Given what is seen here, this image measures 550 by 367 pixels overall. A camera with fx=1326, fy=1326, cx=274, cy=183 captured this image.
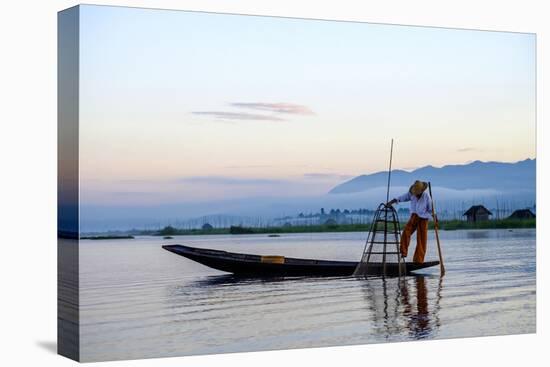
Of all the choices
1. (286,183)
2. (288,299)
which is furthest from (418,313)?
(286,183)

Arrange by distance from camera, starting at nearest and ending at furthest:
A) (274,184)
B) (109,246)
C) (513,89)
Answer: (109,246), (274,184), (513,89)

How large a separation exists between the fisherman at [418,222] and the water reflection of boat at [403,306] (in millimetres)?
311

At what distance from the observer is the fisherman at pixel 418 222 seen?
15.2m

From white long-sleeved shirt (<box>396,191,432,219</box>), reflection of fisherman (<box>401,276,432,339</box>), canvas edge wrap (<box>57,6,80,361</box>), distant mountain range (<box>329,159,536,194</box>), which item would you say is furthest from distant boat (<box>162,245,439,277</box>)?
canvas edge wrap (<box>57,6,80,361</box>)

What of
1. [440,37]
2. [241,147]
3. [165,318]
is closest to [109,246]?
[165,318]

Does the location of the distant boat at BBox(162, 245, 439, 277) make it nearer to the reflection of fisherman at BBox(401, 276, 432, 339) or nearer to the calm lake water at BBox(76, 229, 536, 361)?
the calm lake water at BBox(76, 229, 536, 361)

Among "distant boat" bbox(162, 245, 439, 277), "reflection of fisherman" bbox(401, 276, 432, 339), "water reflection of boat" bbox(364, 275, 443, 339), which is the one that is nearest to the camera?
"distant boat" bbox(162, 245, 439, 277)

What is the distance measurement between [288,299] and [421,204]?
209 cm

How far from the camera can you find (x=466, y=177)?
603 inches

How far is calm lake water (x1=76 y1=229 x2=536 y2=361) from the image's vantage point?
13.3 meters

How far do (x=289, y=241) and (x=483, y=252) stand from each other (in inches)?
101

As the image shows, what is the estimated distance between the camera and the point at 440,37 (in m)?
15.2

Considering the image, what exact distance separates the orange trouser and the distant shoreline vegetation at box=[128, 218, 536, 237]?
0.31ft

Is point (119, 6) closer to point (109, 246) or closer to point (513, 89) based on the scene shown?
point (109, 246)
